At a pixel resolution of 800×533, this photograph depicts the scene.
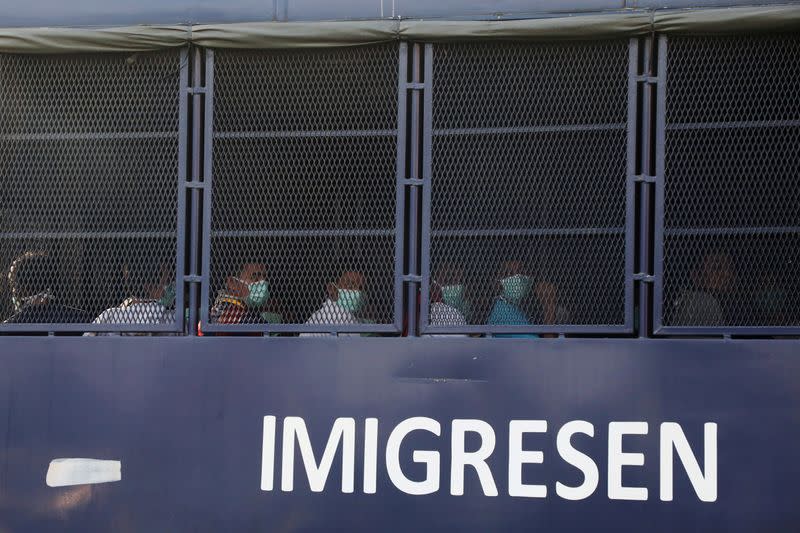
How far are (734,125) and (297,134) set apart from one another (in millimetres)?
1854

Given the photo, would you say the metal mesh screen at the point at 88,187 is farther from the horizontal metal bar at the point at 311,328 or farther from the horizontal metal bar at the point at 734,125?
the horizontal metal bar at the point at 734,125

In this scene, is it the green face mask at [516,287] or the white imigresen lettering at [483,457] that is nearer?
the white imigresen lettering at [483,457]

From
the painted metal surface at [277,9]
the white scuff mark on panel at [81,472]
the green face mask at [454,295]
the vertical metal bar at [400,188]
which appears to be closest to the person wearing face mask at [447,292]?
the green face mask at [454,295]

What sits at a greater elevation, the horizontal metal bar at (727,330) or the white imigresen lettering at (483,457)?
the horizontal metal bar at (727,330)

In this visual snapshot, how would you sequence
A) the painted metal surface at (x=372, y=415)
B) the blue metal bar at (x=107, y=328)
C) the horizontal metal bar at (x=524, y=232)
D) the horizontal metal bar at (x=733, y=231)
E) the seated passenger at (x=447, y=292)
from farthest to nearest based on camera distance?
the blue metal bar at (x=107, y=328) → the seated passenger at (x=447, y=292) → the horizontal metal bar at (x=524, y=232) → the horizontal metal bar at (x=733, y=231) → the painted metal surface at (x=372, y=415)

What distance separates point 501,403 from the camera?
4.23m

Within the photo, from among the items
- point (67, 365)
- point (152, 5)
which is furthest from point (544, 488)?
point (152, 5)

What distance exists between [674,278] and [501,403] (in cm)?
89

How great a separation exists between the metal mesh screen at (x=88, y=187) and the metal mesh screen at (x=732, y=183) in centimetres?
219

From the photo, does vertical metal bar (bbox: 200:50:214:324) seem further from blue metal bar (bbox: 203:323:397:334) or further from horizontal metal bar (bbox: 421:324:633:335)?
horizontal metal bar (bbox: 421:324:633:335)

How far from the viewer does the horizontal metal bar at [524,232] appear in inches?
170

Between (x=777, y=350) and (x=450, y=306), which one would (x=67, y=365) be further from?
(x=777, y=350)

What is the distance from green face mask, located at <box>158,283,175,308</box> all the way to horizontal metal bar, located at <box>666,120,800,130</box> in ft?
7.44

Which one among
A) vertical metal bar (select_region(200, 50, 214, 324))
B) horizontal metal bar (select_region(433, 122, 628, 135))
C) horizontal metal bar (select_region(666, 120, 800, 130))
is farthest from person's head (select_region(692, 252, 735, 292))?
vertical metal bar (select_region(200, 50, 214, 324))
